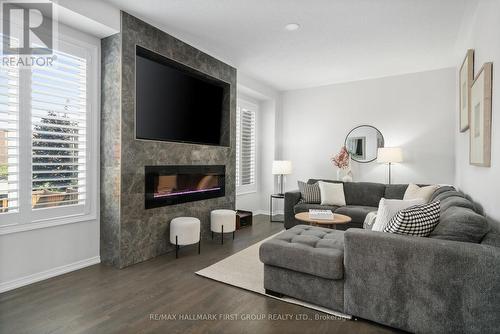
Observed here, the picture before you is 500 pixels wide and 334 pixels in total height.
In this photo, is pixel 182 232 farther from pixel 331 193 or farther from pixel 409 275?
pixel 331 193

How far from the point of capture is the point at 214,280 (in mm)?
2709

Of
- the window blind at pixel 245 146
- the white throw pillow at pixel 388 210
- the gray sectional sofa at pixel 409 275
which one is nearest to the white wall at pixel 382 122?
the window blind at pixel 245 146

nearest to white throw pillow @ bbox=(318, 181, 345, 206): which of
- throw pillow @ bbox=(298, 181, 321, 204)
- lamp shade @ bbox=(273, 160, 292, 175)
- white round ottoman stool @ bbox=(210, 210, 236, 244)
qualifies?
throw pillow @ bbox=(298, 181, 321, 204)

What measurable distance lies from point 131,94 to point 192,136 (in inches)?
41.1

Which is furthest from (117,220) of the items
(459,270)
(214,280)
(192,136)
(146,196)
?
(459,270)

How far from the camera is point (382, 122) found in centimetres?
521

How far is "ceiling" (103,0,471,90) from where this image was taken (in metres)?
2.84

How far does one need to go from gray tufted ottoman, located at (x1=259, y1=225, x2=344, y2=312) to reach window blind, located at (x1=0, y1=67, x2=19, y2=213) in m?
2.26

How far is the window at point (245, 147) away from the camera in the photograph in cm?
560

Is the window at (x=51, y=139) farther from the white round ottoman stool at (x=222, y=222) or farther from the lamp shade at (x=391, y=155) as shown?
the lamp shade at (x=391, y=155)

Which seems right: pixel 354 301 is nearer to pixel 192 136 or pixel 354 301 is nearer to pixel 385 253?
pixel 385 253

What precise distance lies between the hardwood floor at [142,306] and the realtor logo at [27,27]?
2.14 metres

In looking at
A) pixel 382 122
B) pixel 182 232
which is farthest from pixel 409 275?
pixel 382 122

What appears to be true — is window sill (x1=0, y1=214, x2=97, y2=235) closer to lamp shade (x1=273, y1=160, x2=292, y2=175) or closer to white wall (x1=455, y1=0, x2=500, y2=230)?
lamp shade (x1=273, y1=160, x2=292, y2=175)
